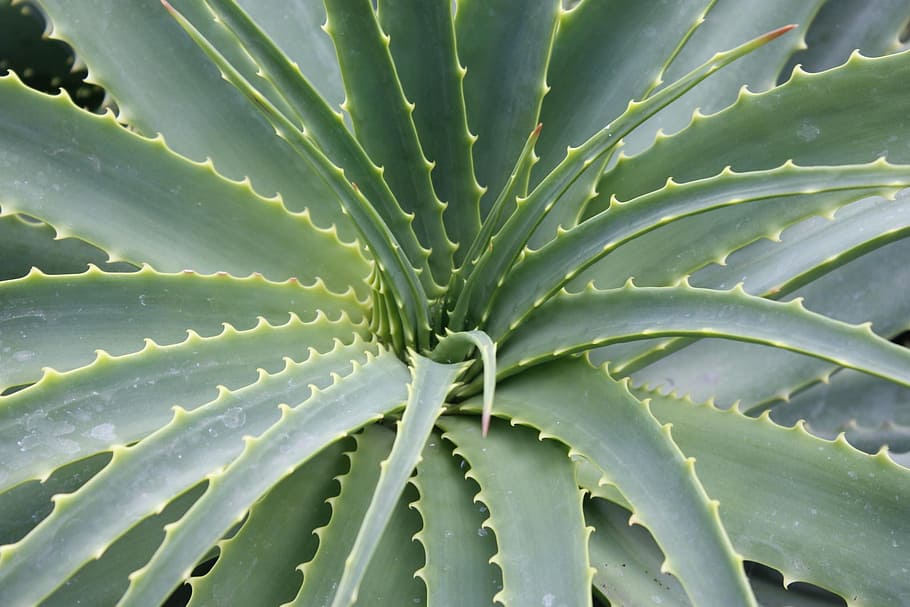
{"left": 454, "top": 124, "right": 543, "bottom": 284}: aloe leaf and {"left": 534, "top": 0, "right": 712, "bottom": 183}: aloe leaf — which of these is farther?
{"left": 534, "top": 0, "right": 712, "bottom": 183}: aloe leaf

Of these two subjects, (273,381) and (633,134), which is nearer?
(273,381)

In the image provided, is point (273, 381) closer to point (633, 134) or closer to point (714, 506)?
point (714, 506)

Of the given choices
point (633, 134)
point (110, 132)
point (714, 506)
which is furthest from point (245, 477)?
point (633, 134)

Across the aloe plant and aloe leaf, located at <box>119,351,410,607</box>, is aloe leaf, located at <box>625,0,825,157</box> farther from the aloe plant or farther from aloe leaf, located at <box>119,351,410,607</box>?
aloe leaf, located at <box>119,351,410,607</box>

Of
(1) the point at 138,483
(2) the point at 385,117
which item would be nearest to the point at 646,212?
(2) the point at 385,117

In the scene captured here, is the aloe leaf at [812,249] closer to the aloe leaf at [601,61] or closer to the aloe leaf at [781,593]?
the aloe leaf at [601,61]

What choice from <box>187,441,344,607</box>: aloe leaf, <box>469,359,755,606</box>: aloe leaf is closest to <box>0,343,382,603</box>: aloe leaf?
<box>187,441,344,607</box>: aloe leaf
